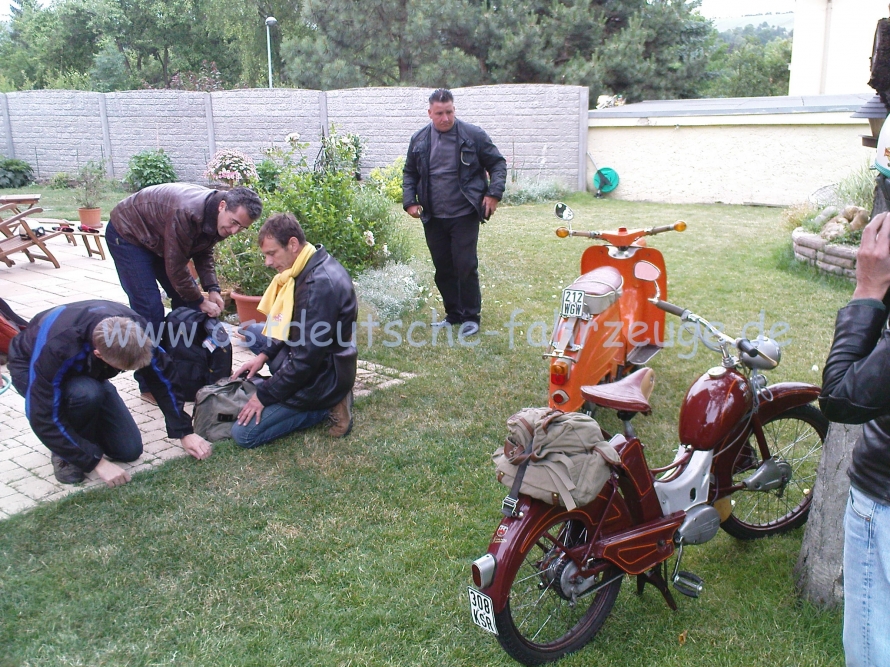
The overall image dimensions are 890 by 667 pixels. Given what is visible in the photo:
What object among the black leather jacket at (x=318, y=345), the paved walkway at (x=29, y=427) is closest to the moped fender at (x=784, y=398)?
the black leather jacket at (x=318, y=345)

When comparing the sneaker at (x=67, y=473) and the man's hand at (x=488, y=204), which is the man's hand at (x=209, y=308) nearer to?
the sneaker at (x=67, y=473)

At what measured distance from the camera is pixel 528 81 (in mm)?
23188

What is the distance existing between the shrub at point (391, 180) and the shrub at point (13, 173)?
1017 cm

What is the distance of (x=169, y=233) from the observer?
4.64 meters

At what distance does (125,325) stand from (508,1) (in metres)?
21.7

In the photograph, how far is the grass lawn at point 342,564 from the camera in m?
2.63

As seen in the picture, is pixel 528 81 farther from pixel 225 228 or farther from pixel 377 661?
pixel 377 661

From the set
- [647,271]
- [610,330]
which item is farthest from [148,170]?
[610,330]

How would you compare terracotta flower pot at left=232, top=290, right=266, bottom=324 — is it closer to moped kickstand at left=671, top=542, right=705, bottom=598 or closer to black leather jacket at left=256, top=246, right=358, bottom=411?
black leather jacket at left=256, top=246, right=358, bottom=411

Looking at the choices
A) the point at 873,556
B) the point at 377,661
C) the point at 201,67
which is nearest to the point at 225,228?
the point at 377,661

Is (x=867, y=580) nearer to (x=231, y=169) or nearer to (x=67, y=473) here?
(x=67, y=473)

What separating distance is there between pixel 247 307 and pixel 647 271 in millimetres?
3418

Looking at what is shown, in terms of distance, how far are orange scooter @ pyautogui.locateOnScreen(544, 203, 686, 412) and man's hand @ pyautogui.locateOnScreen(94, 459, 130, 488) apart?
2290 millimetres

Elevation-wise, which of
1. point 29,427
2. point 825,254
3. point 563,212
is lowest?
point 29,427
